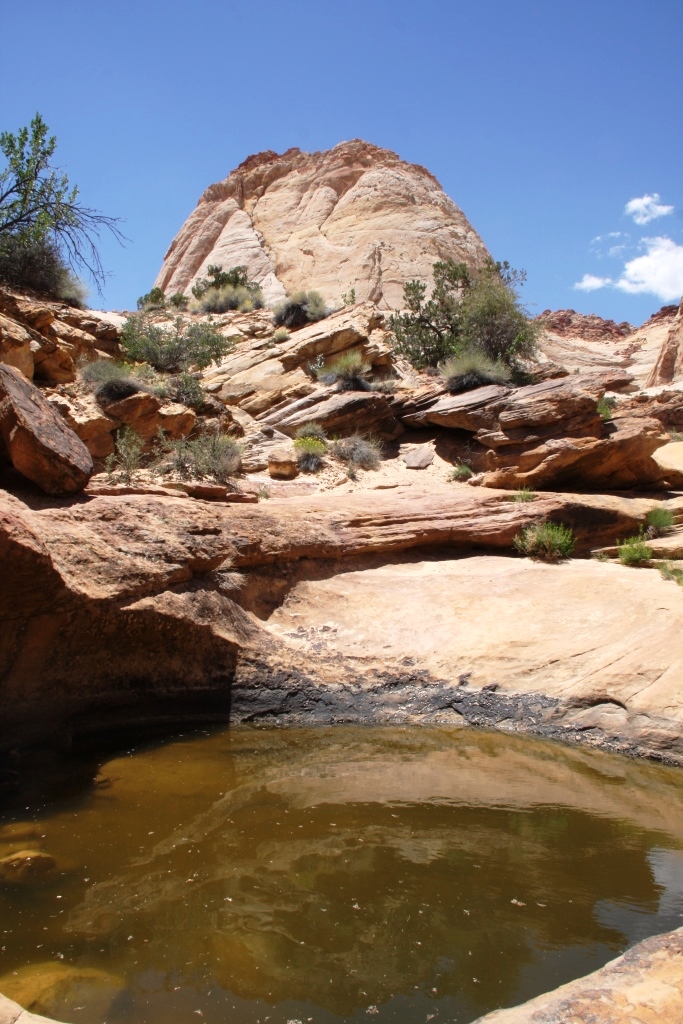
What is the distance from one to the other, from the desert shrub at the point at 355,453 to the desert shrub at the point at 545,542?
5.43 m

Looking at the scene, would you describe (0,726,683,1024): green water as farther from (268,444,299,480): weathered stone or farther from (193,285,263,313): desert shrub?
(193,285,263,313): desert shrub

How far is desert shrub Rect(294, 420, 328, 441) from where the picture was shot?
16.2 m

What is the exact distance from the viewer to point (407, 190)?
33312 millimetres

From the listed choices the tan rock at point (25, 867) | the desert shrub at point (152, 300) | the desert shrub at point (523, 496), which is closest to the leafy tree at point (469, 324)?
the desert shrub at point (523, 496)

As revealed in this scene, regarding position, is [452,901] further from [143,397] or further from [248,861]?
[143,397]

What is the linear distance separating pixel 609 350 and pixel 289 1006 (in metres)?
40.6

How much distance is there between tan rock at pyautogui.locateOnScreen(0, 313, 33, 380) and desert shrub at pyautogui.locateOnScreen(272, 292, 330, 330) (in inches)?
430

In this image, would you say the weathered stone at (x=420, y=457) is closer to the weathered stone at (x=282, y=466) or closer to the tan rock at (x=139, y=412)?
the weathered stone at (x=282, y=466)

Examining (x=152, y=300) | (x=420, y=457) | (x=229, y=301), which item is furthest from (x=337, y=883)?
(x=152, y=300)

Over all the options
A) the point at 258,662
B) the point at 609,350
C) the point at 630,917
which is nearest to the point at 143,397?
the point at 258,662

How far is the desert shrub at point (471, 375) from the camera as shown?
16797 mm

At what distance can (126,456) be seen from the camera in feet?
40.5

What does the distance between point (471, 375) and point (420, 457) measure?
250cm

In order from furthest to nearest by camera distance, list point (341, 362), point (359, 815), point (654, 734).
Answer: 1. point (341, 362)
2. point (654, 734)
3. point (359, 815)
